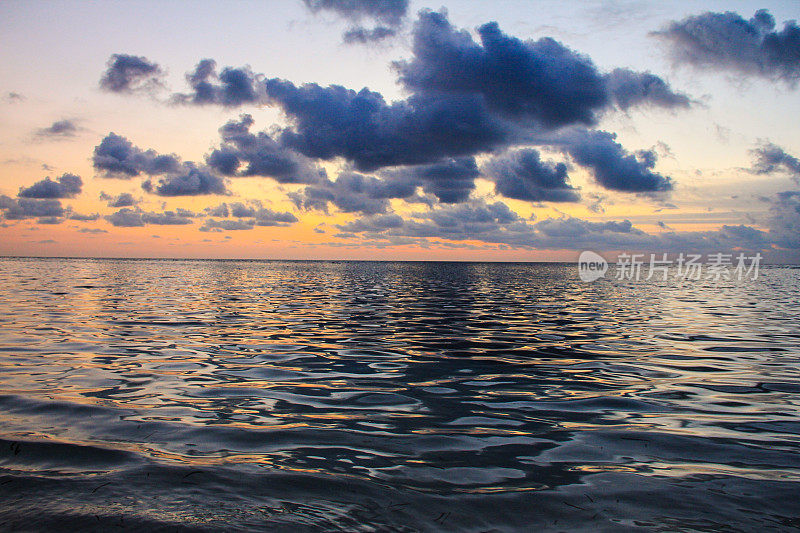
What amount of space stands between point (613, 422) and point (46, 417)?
8.86m


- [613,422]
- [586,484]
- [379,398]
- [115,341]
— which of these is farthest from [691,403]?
[115,341]

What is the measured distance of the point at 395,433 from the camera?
7.65 metres

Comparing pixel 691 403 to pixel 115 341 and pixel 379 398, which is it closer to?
pixel 379 398

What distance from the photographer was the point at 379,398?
32.3ft

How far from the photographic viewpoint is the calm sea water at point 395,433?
4980 millimetres

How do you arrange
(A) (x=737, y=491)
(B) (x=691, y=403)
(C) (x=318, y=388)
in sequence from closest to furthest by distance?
(A) (x=737, y=491) < (B) (x=691, y=403) < (C) (x=318, y=388)

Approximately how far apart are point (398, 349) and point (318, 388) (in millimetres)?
5320

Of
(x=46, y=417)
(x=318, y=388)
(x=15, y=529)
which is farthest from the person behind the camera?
(x=318, y=388)

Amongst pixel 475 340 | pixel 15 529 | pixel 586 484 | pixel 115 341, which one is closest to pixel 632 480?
pixel 586 484

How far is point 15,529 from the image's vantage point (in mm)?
4391

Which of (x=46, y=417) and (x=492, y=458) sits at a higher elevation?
(x=492, y=458)

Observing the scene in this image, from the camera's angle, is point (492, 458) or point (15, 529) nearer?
point (15, 529)

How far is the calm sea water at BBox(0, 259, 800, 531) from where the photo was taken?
498cm

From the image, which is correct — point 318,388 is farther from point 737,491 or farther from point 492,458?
point 737,491
